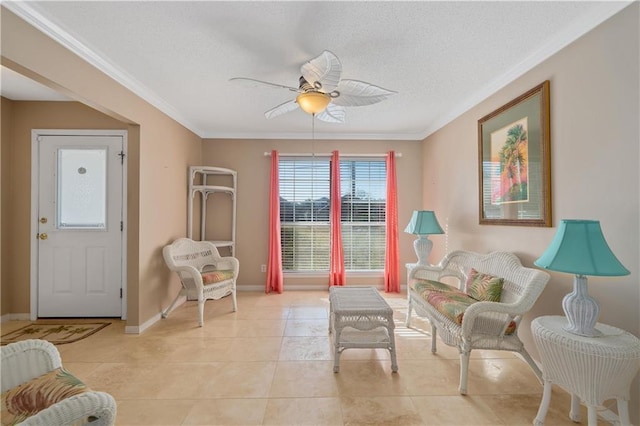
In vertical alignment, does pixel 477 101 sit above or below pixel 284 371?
above

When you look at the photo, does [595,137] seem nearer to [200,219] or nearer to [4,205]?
[200,219]

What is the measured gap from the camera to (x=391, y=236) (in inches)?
178

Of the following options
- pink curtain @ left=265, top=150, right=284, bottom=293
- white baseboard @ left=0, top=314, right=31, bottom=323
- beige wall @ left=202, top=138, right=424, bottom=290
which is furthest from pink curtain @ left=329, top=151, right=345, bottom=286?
white baseboard @ left=0, top=314, right=31, bottom=323

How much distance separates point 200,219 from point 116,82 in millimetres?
2281

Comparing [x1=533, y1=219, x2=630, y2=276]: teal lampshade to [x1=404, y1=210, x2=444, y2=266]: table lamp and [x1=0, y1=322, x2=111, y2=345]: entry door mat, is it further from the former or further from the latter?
[x1=0, y1=322, x2=111, y2=345]: entry door mat

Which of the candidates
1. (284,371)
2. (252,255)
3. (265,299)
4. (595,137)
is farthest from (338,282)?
(595,137)

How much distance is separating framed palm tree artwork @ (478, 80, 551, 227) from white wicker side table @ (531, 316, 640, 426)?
0.98 metres

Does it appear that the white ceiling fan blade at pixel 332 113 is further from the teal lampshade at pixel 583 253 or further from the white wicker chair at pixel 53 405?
the white wicker chair at pixel 53 405

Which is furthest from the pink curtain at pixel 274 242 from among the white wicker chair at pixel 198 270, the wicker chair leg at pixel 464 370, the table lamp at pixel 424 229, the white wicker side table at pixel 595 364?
the white wicker side table at pixel 595 364

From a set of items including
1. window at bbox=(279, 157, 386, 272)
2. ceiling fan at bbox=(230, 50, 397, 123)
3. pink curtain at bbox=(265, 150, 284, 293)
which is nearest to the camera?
ceiling fan at bbox=(230, 50, 397, 123)

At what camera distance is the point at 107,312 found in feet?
10.9

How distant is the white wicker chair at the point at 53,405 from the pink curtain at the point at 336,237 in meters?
3.53

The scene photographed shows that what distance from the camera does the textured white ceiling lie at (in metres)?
1.77

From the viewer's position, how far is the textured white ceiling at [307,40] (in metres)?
1.77
